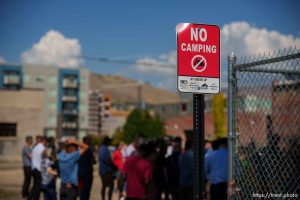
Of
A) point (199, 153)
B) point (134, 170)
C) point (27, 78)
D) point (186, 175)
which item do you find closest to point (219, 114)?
point (27, 78)

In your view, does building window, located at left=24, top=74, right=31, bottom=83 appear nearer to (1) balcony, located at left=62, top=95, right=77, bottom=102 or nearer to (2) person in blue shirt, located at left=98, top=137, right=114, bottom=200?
(1) balcony, located at left=62, top=95, right=77, bottom=102

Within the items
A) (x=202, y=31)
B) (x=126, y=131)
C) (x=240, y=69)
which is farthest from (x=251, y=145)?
(x=126, y=131)

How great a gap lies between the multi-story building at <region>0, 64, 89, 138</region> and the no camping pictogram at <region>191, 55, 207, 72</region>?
116 meters

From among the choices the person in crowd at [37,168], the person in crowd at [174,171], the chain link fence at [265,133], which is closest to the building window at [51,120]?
the person in crowd at [37,168]

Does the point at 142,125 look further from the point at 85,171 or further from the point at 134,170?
the point at 134,170

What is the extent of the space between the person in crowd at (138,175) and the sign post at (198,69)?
5601 millimetres

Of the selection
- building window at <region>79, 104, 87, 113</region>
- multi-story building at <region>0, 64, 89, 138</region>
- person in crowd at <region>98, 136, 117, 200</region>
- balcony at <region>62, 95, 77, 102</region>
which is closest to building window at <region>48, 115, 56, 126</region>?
multi-story building at <region>0, 64, 89, 138</region>

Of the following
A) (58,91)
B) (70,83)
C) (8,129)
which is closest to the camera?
(8,129)

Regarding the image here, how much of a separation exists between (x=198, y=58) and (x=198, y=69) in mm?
94

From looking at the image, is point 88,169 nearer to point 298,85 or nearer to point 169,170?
point 169,170

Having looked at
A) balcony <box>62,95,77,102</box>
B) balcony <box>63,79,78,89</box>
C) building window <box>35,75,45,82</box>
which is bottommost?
balcony <box>62,95,77,102</box>

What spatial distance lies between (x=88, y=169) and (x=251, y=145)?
7.19 metres

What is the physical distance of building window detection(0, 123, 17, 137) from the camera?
239 feet

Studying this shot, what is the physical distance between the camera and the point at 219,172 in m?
10.9
